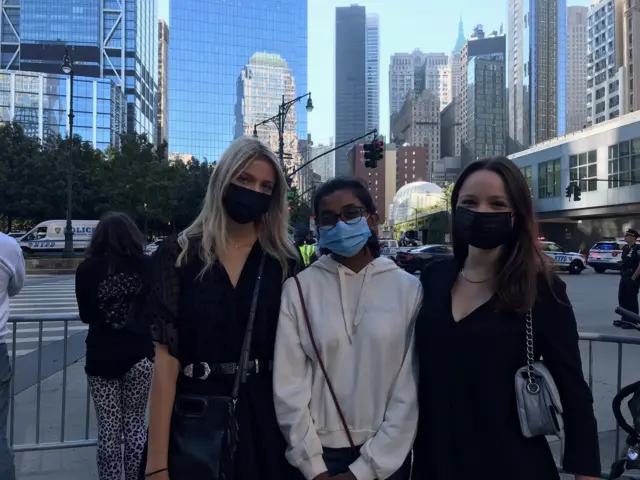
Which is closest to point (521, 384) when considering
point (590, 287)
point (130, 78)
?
point (590, 287)

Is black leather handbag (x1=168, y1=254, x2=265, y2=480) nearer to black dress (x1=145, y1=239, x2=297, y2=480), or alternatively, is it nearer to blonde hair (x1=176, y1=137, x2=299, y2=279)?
black dress (x1=145, y1=239, x2=297, y2=480)

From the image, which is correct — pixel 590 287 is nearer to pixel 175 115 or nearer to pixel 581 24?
pixel 175 115

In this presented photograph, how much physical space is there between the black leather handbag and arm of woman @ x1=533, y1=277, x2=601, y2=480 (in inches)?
44.0

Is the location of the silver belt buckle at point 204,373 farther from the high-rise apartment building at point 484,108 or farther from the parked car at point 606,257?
the high-rise apartment building at point 484,108

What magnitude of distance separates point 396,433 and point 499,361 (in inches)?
18.2

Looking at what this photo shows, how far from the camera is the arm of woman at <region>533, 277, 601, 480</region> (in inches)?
73.4

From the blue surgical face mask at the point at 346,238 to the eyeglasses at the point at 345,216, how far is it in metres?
0.05

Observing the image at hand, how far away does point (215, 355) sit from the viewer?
2.07 metres

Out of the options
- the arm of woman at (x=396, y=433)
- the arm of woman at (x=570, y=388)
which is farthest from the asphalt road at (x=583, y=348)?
the arm of woman at (x=396, y=433)

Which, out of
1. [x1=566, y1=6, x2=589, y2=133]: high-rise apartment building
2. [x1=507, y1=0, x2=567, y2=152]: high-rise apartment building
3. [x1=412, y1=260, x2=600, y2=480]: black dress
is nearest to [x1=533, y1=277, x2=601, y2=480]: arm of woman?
[x1=412, y1=260, x2=600, y2=480]: black dress

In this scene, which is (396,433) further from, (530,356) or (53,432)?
(53,432)

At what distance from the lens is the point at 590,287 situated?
70.2 feet

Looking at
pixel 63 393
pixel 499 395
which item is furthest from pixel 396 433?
pixel 63 393

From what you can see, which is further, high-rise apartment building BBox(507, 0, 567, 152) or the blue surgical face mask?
high-rise apartment building BBox(507, 0, 567, 152)
